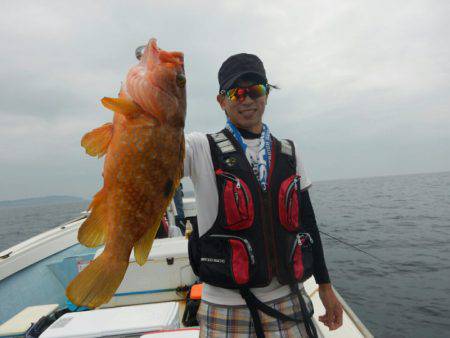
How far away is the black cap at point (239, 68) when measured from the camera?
2.49m

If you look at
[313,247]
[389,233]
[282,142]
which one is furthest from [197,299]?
[389,233]

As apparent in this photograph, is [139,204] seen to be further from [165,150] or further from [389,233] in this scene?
[389,233]

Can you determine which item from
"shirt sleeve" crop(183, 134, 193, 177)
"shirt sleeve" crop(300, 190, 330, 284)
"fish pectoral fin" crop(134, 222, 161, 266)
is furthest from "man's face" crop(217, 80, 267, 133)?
"fish pectoral fin" crop(134, 222, 161, 266)

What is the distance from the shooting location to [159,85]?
1.63m

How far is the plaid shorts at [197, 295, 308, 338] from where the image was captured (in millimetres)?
2186

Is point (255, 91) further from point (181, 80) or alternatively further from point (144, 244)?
point (144, 244)

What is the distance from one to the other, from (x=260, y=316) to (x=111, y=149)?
146 centimetres

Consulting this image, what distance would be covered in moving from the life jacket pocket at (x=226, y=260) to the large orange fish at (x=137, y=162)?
29.0 inches

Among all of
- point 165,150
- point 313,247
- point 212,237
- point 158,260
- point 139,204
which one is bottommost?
point 158,260

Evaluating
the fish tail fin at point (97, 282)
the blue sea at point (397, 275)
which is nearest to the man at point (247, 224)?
the fish tail fin at point (97, 282)

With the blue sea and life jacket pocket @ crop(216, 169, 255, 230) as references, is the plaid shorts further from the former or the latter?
the blue sea

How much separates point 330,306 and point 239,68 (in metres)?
2.04

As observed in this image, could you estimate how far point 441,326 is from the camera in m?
8.30

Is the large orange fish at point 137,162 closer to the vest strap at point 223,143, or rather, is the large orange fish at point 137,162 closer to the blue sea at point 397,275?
the vest strap at point 223,143
